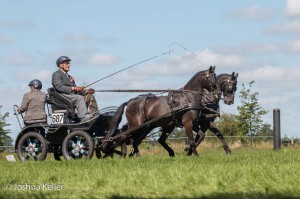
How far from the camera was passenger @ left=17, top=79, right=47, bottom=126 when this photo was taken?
1848 cm

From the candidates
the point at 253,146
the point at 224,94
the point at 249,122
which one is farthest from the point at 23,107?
the point at 249,122

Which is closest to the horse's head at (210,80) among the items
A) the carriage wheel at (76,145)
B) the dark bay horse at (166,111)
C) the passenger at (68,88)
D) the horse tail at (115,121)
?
the dark bay horse at (166,111)

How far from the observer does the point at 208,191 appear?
28.9ft

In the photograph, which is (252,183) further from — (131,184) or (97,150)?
(97,150)

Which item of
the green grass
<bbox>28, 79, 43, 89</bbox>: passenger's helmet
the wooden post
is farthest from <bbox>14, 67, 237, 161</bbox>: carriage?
the wooden post

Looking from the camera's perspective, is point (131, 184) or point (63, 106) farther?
point (63, 106)

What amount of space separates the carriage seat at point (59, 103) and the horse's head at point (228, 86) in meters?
3.89

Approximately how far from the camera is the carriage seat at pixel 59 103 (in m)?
17.9

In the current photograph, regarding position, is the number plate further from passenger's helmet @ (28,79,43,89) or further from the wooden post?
the wooden post

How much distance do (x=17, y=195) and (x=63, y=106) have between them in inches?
344

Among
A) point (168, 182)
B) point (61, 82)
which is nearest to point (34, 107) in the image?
point (61, 82)

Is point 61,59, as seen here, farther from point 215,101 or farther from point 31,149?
point 215,101

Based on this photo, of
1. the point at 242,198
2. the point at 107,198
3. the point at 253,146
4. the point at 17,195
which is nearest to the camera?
the point at 242,198

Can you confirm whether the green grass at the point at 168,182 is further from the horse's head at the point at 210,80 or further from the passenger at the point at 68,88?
the horse's head at the point at 210,80
